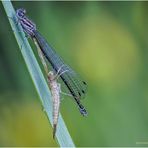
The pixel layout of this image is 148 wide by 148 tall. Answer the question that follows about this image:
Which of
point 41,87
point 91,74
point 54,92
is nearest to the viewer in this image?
point 41,87

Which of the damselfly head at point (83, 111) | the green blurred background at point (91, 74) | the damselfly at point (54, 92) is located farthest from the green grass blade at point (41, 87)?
the green blurred background at point (91, 74)

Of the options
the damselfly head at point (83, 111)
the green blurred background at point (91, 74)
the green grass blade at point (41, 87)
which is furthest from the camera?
the green blurred background at point (91, 74)

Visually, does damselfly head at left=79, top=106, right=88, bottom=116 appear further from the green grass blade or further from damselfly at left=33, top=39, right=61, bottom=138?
the green grass blade

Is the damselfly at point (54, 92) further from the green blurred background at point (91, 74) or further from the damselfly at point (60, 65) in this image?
the green blurred background at point (91, 74)

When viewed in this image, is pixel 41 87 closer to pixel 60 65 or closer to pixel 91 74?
pixel 60 65

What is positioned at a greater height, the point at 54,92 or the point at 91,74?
the point at 54,92

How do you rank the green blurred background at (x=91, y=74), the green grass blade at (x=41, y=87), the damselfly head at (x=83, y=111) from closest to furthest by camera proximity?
the green grass blade at (x=41, y=87)
the damselfly head at (x=83, y=111)
the green blurred background at (x=91, y=74)

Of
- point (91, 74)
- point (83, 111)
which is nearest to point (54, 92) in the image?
point (83, 111)
